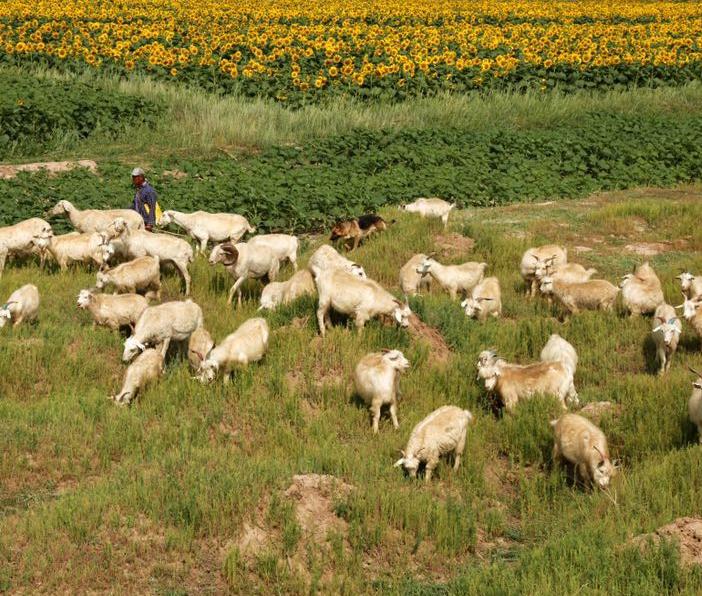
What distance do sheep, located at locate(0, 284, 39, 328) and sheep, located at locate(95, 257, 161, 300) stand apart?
101cm

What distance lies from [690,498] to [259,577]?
3.99 m

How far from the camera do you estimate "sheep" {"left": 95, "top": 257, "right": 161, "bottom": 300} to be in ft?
49.5

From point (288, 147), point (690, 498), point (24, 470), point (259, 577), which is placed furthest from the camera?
point (288, 147)

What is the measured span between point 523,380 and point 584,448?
68.2 inches

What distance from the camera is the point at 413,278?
16312 millimetres

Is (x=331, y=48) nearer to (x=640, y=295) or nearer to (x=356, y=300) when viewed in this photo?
(x=640, y=295)

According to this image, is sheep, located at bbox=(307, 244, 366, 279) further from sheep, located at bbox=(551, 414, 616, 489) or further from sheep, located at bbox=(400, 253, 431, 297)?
sheep, located at bbox=(551, 414, 616, 489)

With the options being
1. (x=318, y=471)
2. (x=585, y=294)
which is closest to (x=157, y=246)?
(x=585, y=294)

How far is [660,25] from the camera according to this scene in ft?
138

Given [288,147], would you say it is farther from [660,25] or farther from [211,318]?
[660,25]

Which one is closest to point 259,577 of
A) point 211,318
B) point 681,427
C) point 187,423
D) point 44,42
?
point 187,423

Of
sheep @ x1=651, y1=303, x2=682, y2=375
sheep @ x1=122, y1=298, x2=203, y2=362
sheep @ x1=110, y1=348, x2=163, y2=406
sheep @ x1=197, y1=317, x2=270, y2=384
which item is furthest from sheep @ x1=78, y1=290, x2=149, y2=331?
sheep @ x1=651, y1=303, x2=682, y2=375

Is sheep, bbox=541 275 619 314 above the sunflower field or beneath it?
above

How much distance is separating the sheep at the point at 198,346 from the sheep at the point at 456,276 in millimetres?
3935
